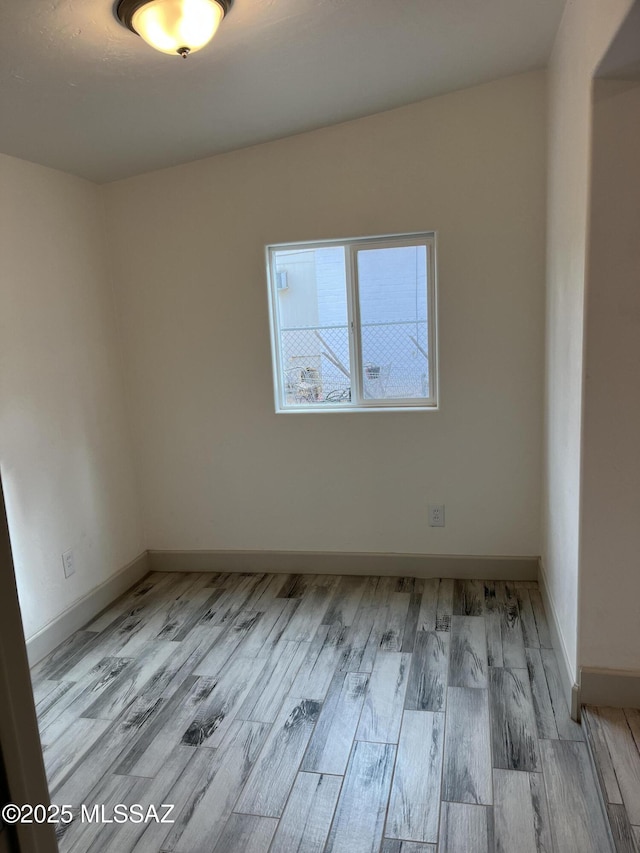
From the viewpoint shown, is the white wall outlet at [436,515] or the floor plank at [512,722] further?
the white wall outlet at [436,515]

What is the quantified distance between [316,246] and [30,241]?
54.7 inches

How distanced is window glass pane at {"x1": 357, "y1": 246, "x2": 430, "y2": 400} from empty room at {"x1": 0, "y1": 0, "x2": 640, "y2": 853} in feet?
0.05

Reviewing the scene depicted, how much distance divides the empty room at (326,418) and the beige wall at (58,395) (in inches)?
0.7

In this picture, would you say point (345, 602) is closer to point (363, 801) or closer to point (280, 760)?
point (280, 760)

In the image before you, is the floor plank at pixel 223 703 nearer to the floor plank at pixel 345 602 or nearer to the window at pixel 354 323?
the floor plank at pixel 345 602

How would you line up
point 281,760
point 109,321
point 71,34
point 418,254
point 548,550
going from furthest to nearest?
point 109,321 → point 418,254 → point 548,550 → point 281,760 → point 71,34

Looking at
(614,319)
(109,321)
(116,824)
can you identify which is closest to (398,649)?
(116,824)

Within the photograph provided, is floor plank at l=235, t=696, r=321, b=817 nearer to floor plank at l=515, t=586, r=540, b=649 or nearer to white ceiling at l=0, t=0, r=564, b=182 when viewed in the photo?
floor plank at l=515, t=586, r=540, b=649

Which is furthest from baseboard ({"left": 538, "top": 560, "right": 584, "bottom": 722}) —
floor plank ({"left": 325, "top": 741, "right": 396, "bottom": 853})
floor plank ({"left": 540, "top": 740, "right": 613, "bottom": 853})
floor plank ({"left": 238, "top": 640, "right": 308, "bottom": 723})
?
floor plank ({"left": 238, "top": 640, "right": 308, "bottom": 723})

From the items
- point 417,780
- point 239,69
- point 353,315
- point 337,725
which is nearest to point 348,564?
point 337,725

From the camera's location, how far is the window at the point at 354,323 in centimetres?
310

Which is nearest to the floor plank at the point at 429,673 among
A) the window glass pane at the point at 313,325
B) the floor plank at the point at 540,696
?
the floor plank at the point at 540,696

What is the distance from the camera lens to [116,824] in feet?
5.77

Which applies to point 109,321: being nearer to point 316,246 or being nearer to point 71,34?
point 316,246
